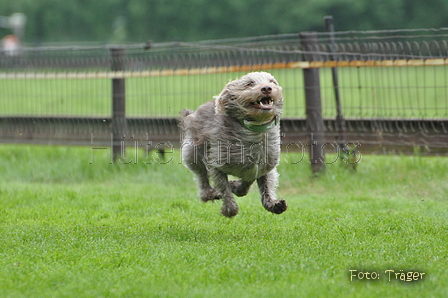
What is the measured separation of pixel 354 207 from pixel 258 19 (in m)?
42.1

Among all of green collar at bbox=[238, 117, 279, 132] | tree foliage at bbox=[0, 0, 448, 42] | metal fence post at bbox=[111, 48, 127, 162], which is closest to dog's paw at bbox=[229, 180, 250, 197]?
green collar at bbox=[238, 117, 279, 132]

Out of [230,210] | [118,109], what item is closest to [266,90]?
[230,210]

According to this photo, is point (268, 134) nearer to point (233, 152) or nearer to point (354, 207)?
point (233, 152)

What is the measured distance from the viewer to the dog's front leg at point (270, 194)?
5676 millimetres

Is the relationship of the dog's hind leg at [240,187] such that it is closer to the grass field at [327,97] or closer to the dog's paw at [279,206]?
the dog's paw at [279,206]

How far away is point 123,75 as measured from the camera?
10.4m

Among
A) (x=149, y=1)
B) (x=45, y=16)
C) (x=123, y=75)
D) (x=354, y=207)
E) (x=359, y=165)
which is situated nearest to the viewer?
(x=354, y=207)

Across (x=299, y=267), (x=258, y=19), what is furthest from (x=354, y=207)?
(x=258, y=19)

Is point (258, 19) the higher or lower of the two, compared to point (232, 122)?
higher

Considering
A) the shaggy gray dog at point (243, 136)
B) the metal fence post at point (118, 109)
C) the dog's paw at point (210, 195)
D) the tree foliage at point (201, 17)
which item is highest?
the tree foliage at point (201, 17)

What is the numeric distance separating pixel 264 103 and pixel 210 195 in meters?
1.23

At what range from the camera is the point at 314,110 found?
9.26 m

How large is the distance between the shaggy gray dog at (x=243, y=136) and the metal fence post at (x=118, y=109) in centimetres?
439

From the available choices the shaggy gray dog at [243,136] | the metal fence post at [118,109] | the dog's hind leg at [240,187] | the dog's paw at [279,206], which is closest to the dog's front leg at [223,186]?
the shaggy gray dog at [243,136]
